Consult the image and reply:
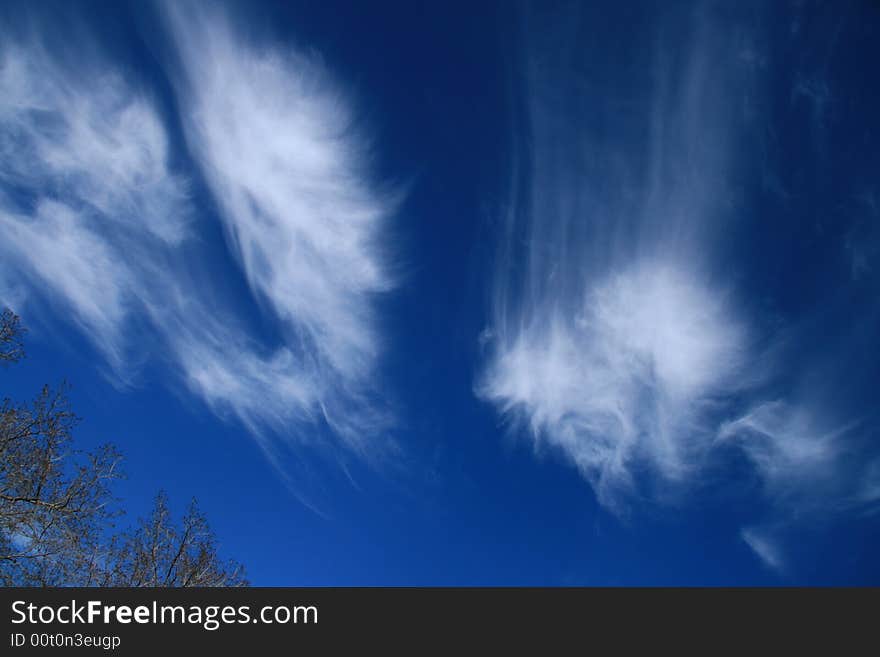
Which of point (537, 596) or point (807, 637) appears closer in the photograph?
point (807, 637)

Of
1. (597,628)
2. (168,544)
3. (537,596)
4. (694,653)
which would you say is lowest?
(694,653)

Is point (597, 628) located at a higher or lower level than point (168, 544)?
lower

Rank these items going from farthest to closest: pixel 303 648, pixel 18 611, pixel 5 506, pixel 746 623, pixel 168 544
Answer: pixel 168 544
pixel 746 623
pixel 5 506
pixel 303 648
pixel 18 611

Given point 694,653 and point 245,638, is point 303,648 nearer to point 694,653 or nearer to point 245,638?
point 245,638

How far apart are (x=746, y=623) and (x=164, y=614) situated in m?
22.4

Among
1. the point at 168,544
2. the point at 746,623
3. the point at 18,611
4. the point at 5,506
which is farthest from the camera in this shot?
the point at 168,544

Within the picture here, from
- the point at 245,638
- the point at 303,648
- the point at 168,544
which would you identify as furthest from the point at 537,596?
the point at 168,544

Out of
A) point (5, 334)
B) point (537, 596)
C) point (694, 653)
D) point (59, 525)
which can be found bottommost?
point (694, 653)

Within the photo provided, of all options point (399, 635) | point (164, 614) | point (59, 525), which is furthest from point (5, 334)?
point (399, 635)

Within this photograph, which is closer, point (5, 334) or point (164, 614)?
point (164, 614)

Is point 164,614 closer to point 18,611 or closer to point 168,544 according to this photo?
point 18,611

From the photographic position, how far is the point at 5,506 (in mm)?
16859

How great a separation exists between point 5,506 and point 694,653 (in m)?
26.7

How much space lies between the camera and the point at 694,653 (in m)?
17.0
